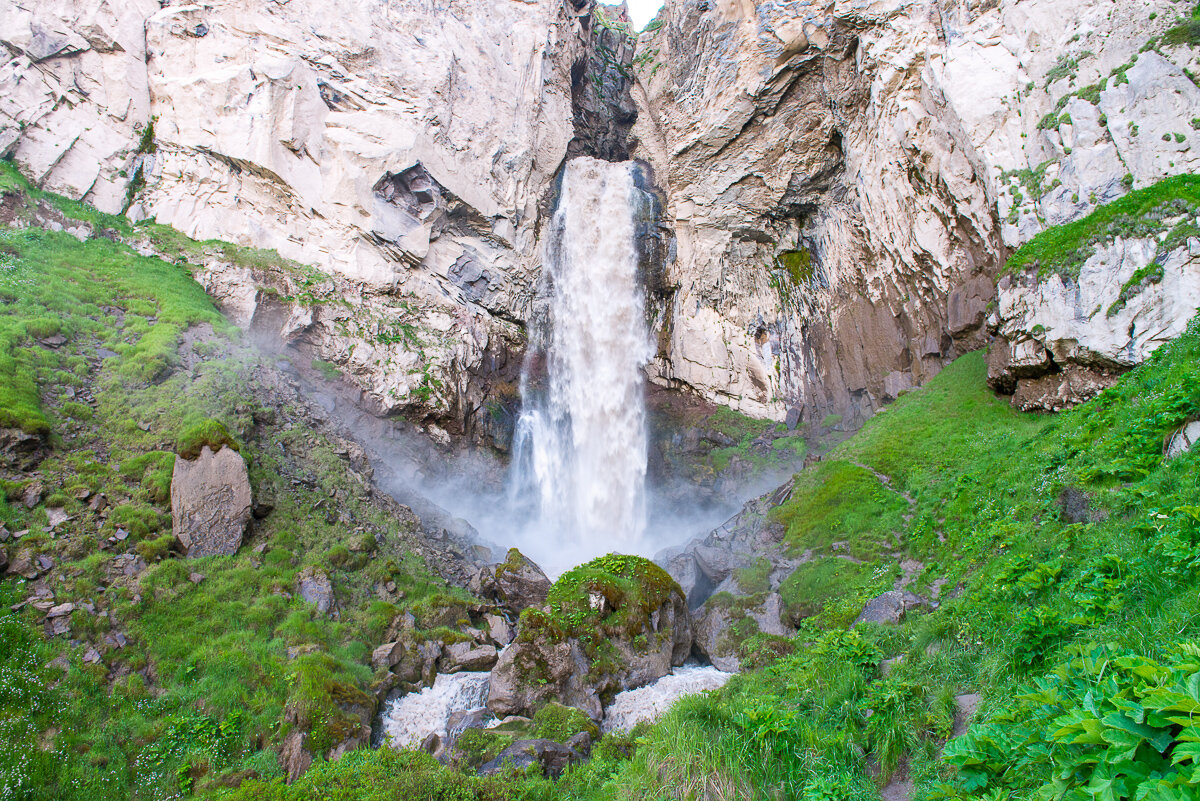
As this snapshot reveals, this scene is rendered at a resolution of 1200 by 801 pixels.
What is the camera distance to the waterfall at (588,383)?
26.2m

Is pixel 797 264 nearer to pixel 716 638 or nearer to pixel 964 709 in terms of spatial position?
pixel 716 638

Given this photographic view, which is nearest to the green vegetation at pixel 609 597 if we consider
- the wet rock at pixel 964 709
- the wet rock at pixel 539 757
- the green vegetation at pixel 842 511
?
the wet rock at pixel 539 757

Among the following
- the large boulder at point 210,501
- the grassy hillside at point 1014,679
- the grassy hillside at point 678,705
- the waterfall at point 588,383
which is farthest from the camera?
the waterfall at point 588,383

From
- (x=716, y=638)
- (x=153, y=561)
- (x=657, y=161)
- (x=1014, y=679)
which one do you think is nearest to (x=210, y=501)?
(x=153, y=561)

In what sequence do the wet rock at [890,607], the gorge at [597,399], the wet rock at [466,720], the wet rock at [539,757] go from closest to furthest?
the gorge at [597,399] < the wet rock at [539,757] < the wet rock at [890,607] < the wet rock at [466,720]

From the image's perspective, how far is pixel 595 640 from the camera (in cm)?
1131

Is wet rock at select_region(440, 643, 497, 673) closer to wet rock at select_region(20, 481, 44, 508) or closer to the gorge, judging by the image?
the gorge

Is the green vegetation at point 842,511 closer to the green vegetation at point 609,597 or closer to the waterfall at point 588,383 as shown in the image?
the green vegetation at point 609,597

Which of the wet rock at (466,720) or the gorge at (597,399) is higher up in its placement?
the gorge at (597,399)

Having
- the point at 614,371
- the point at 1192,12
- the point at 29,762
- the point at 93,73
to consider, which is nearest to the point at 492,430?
the point at 614,371

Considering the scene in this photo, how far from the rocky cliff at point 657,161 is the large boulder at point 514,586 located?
9682 millimetres

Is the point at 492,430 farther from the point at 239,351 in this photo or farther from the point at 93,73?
the point at 93,73

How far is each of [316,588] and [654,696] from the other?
25.5ft

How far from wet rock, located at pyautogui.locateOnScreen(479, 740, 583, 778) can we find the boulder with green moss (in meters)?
2.33
